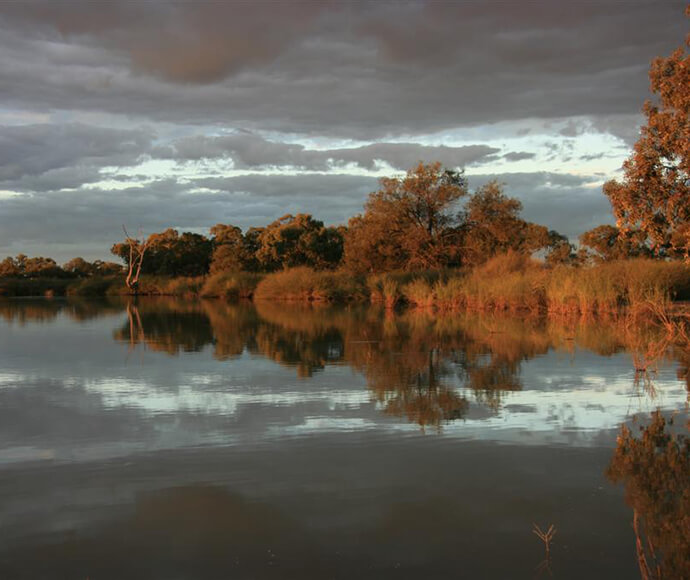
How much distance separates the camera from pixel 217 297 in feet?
153

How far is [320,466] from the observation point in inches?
207

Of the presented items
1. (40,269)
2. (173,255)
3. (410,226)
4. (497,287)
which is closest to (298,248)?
(173,255)

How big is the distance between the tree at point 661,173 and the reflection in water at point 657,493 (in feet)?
21.0

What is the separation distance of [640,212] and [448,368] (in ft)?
14.6

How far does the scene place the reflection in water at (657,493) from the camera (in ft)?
12.0

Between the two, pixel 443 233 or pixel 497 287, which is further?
pixel 443 233

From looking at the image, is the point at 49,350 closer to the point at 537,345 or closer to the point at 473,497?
the point at 537,345

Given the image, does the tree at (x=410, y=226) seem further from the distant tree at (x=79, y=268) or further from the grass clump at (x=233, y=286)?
the distant tree at (x=79, y=268)

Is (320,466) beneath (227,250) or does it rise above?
beneath

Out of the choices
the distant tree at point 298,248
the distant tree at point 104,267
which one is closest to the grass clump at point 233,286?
the distant tree at point 298,248

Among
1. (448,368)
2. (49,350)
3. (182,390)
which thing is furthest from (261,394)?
(49,350)

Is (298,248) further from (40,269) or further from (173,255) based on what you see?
(40,269)

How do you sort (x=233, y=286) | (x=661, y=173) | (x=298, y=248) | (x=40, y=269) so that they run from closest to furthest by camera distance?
(x=661, y=173) → (x=233, y=286) → (x=298, y=248) → (x=40, y=269)

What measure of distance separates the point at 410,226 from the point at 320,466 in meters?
35.1
